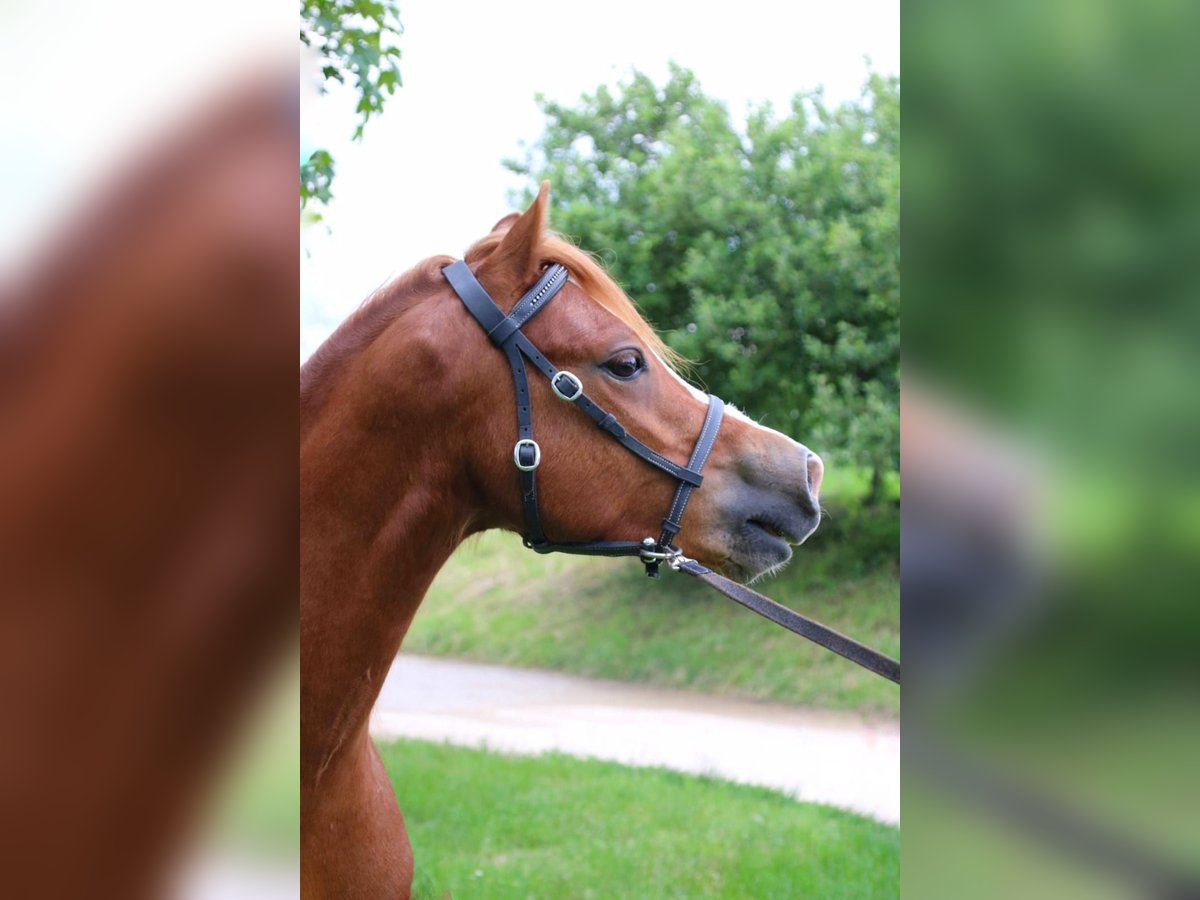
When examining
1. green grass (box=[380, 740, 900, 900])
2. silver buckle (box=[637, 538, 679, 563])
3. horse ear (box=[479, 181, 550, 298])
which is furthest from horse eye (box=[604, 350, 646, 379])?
green grass (box=[380, 740, 900, 900])

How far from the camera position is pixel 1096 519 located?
62cm

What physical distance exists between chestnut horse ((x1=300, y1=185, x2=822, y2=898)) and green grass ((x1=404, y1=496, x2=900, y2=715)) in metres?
5.64

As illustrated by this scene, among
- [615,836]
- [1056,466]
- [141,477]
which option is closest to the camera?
[1056,466]

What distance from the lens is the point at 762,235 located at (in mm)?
8078

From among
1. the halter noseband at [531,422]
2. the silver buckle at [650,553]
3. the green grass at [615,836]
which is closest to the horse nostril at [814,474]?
the halter noseband at [531,422]

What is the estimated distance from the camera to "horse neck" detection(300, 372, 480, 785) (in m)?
1.70

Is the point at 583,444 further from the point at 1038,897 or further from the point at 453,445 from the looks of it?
the point at 1038,897

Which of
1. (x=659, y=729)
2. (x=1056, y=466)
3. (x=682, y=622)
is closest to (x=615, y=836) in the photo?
(x=659, y=729)

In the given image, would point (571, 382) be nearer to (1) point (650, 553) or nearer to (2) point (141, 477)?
(1) point (650, 553)

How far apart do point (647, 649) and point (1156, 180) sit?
7.84 metres

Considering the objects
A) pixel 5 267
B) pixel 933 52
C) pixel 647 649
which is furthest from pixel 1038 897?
pixel 647 649

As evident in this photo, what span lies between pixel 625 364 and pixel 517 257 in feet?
0.95

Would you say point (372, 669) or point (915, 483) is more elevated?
point (915, 483)

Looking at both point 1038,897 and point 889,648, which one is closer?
point 1038,897
